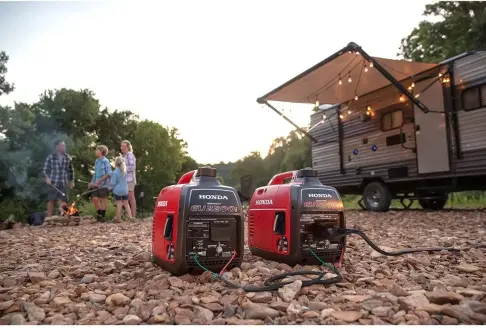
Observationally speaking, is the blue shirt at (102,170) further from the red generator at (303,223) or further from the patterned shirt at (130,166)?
the red generator at (303,223)

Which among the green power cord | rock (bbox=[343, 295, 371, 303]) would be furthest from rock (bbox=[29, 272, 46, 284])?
rock (bbox=[343, 295, 371, 303])

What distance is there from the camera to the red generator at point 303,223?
130 inches

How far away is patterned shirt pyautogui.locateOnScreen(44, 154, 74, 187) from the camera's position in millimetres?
9797

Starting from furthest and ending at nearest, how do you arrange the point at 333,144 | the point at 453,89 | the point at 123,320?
the point at 333,144, the point at 453,89, the point at 123,320

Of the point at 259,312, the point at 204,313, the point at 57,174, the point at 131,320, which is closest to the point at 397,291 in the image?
the point at 259,312

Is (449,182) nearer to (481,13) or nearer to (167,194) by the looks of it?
(167,194)

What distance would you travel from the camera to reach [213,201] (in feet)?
9.97

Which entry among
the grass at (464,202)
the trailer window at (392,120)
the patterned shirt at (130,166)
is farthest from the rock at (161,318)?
the grass at (464,202)

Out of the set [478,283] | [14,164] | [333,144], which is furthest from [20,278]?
[14,164]

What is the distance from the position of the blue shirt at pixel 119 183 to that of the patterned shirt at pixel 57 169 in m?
1.85

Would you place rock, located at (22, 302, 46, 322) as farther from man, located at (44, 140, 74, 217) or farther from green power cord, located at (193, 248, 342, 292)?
man, located at (44, 140, 74, 217)

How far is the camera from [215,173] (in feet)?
10.5

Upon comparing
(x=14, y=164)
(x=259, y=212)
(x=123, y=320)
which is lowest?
(x=123, y=320)

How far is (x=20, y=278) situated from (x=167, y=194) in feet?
4.64
